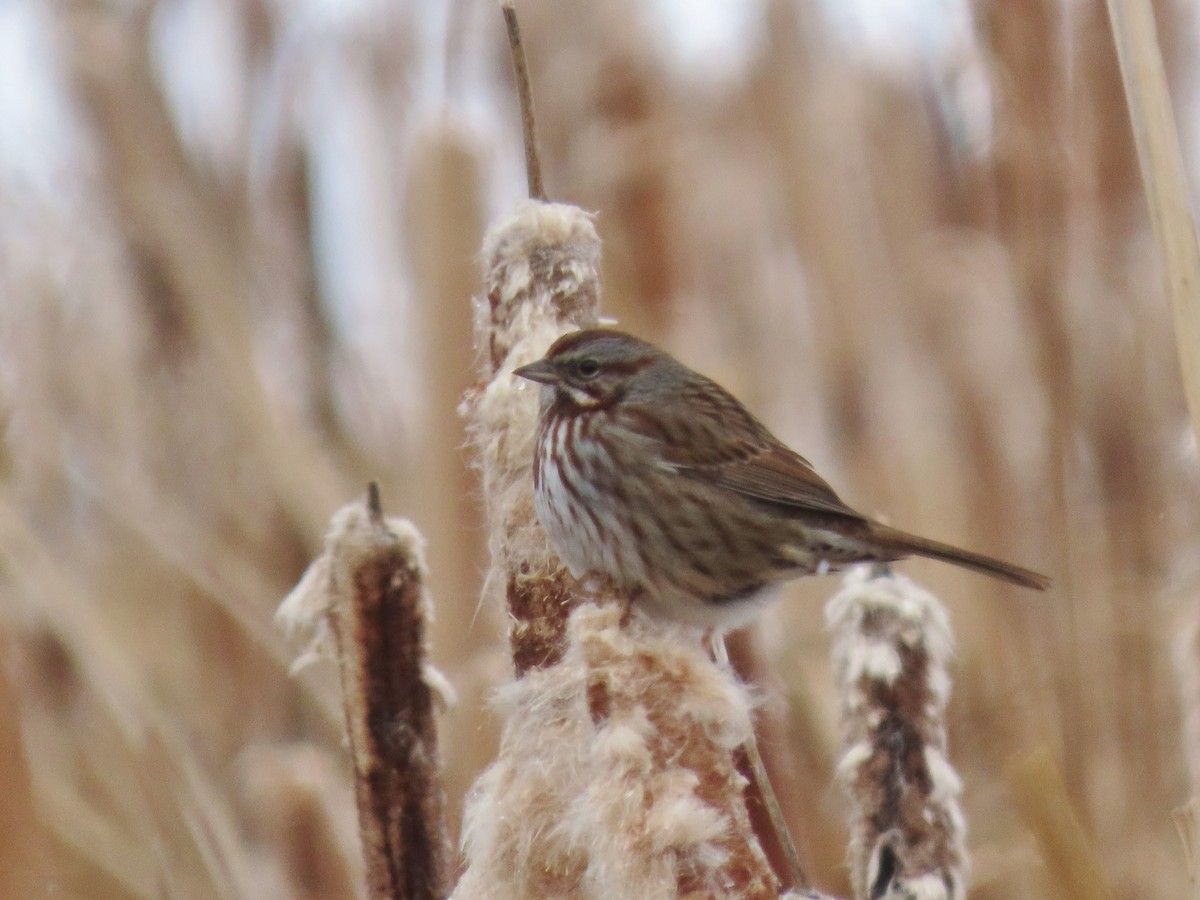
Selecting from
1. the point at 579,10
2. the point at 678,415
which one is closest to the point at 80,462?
the point at 678,415

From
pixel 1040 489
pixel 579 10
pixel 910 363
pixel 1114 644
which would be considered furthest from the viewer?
pixel 579 10

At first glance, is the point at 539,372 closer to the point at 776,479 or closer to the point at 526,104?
the point at 526,104

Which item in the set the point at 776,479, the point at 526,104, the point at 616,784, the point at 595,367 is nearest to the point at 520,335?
the point at 526,104

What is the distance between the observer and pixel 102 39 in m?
3.02

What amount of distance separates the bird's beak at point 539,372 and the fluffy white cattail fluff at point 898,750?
486 mm

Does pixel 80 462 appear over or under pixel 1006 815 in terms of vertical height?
over

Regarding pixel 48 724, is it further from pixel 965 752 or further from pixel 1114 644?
pixel 1114 644

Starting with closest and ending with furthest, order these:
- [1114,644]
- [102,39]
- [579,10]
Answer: [1114,644] < [102,39] < [579,10]

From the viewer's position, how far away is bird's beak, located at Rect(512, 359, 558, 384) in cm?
175

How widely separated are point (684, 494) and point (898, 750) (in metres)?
1.16

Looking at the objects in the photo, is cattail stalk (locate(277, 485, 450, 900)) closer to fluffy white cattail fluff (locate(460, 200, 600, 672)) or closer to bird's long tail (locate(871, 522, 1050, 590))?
fluffy white cattail fluff (locate(460, 200, 600, 672))

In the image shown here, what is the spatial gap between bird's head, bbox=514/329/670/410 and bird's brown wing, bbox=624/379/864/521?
0.13 metres

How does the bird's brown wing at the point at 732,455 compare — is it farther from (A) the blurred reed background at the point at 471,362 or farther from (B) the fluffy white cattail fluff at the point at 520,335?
(B) the fluffy white cattail fluff at the point at 520,335

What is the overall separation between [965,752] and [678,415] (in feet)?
2.80
